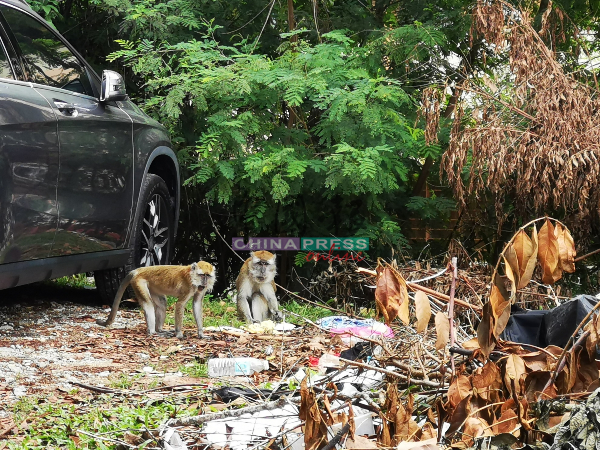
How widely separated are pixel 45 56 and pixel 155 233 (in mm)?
2118

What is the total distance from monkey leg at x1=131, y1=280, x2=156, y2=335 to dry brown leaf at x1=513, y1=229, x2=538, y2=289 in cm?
398

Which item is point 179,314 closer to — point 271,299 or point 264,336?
point 264,336

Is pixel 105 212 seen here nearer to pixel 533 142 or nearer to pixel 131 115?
pixel 131 115

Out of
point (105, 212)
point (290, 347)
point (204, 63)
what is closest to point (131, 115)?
point (105, 212)

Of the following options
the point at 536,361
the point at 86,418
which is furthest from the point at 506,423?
the point at 86,418

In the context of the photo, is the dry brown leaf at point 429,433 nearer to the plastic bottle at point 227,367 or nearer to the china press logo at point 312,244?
the plastic bottle at point 227,367

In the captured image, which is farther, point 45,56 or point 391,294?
point 45,56

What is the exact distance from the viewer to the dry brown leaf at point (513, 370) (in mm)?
2980

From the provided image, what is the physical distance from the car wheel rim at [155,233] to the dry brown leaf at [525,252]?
4.86 meters

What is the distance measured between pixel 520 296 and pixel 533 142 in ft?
5.80

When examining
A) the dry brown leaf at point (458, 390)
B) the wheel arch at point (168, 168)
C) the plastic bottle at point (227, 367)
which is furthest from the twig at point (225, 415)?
the wheel arch at point (168, 168)

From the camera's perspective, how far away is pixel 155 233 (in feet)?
24.6

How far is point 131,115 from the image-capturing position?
6824mm

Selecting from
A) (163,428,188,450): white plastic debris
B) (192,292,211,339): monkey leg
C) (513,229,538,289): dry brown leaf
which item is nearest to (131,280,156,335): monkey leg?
(192,292,211,339): monkey leg
